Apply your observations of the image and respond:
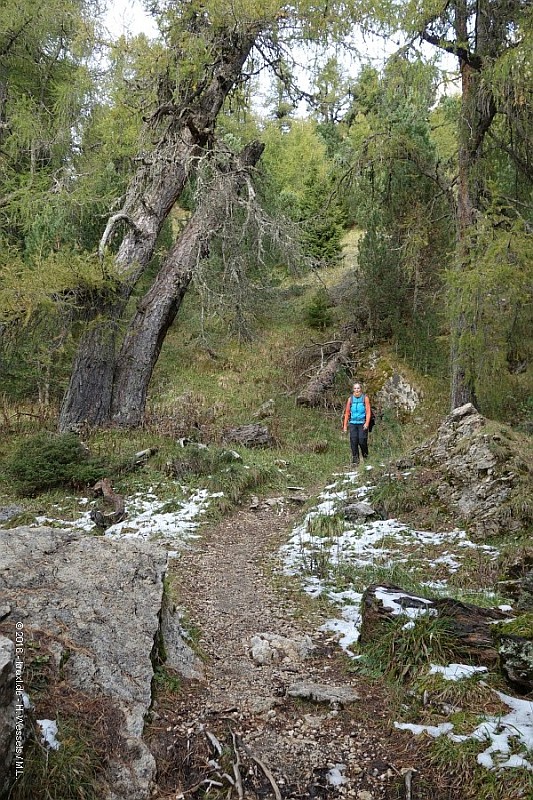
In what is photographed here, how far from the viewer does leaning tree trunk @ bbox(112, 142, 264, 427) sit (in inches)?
447

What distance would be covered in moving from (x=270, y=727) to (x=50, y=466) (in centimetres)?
614

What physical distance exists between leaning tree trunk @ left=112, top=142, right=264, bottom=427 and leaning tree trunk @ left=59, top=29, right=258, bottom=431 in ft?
1.03

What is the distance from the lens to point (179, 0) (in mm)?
11312

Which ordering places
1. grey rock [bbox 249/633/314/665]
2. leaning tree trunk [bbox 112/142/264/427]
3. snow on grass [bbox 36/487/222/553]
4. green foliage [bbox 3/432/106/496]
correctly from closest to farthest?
grey rock [bbox 249/633/314/665], snow on grass [bbox 36/487/222/553], green foliage [bbox 3/432/106/496], leaning tree trunk [bbox 112/142/264/427]

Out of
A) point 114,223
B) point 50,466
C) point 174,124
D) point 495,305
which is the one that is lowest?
point 50,466

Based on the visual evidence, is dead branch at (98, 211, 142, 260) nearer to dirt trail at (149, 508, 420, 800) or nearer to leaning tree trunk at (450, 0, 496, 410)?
leaning tree trunk at (450, 0, 496, 410)

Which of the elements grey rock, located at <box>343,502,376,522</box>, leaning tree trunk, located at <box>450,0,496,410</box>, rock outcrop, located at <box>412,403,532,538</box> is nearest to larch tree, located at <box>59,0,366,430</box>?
leaning tree trunk, located at <box>450,0,496,410</box>

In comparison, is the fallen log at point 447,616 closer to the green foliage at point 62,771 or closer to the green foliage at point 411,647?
the green foliage at point 411,647

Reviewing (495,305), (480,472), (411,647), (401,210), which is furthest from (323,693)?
(401,210)

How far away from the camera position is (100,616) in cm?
351

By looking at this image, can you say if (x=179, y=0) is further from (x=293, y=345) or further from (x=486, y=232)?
(x=293, y=345)

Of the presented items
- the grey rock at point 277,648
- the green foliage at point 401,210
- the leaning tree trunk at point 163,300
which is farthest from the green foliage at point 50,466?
the green foliage at point 401,210

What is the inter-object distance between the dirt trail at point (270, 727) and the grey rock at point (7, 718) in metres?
0.71

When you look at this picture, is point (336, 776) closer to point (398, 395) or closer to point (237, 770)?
point (237, 770)
